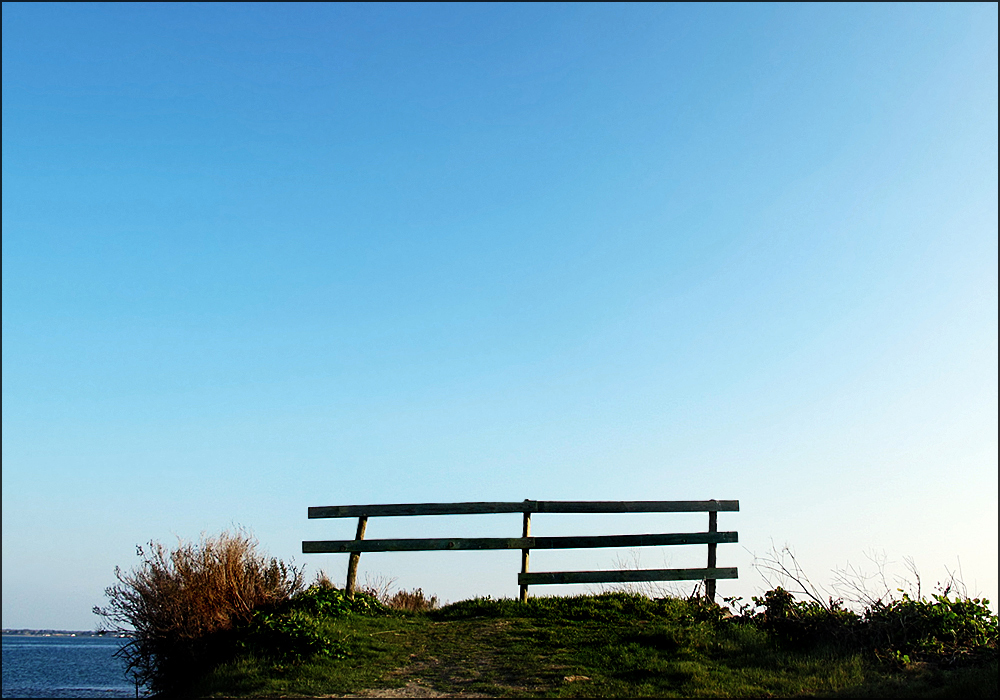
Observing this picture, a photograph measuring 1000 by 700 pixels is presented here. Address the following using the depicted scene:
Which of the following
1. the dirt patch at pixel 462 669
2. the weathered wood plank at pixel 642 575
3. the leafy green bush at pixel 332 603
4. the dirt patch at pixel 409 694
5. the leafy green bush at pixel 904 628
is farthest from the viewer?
the weathered wood plank at pixel 642 575

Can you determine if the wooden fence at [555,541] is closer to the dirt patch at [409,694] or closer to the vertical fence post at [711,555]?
the vertical fence post at [711,555]

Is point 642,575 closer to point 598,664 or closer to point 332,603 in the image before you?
point 598,664

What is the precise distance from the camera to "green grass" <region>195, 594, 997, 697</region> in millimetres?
10281

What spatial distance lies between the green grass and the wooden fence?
33.4 inches

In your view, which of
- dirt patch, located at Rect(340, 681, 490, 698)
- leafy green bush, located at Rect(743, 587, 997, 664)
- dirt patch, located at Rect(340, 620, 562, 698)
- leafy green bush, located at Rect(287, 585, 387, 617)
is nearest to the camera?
dirt patch, located at Rect(340, 681, 490, 698)

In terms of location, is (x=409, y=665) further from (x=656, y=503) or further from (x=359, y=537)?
(x=656, y=503)

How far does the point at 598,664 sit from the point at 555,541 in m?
3.65

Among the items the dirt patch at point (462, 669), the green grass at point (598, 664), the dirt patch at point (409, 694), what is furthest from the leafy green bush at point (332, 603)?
the dirt patch at point (409, 694)

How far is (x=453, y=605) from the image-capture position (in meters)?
15.2

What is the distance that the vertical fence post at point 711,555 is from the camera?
574 inches

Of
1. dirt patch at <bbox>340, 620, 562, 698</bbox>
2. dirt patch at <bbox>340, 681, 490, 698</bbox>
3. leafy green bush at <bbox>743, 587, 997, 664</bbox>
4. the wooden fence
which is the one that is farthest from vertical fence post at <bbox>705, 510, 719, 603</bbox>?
dirt patch at <bbox>340, 681, 490, 698</bbox>

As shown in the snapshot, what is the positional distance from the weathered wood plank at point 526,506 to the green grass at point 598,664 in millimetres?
1959

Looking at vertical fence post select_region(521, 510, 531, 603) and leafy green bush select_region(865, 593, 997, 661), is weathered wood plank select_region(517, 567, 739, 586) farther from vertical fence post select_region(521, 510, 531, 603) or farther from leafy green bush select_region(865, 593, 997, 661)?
leafy green bush select_region(865, 593, 997, 661)

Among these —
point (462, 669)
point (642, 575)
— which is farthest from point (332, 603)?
point (642, 575)
